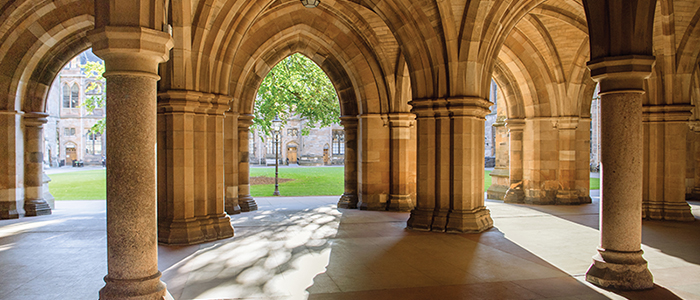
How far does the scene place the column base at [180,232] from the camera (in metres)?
7.44

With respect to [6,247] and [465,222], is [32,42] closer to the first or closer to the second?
[6,247]

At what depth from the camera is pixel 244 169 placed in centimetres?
1262

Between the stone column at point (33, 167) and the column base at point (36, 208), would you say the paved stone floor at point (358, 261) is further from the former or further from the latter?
the stone column at point (33, 167)

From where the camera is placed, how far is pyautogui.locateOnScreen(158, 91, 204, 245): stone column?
7.49 meters

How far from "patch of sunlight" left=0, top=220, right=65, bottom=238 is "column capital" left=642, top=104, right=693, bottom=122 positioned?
45.7ft

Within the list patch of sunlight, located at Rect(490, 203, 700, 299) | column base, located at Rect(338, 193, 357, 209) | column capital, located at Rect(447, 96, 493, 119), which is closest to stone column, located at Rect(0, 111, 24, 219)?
column base, located at Rect(338, 193, 357, 209)

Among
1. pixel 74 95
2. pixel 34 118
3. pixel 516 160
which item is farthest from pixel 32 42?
pixel 74 95

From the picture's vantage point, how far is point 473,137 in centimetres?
852

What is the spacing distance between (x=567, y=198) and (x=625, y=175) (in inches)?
348

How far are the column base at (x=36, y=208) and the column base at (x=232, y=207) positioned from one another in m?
4.77

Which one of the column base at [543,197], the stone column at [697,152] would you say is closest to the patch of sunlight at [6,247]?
the column base at [543,197]

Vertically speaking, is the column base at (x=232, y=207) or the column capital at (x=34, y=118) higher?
the column capital at (x=34, y=118)

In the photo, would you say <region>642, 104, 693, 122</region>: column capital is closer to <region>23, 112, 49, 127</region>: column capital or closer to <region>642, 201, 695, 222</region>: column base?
<region>642, 201, 695, 222</region>: column base

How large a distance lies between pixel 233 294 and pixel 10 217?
9515 millimetres
